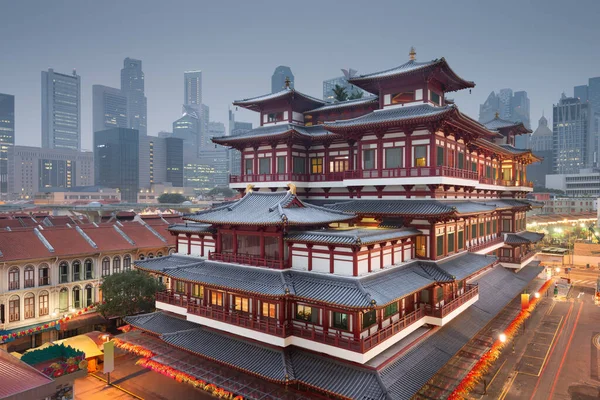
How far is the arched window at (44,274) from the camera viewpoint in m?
40.6

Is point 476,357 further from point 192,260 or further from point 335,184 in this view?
point 192,260

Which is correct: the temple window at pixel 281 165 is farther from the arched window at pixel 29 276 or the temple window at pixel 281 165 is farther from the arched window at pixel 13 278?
the arched window at pixel 13 278

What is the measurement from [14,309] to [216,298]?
75.8ft

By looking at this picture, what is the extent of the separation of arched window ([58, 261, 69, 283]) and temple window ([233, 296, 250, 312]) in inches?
976

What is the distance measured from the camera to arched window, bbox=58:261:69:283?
138ft

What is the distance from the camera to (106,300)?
129ft

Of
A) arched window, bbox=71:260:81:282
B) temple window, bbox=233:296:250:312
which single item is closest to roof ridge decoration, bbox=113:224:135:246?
arched window, bbox=71:260:81:282

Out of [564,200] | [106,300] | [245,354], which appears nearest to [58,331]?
[106,300]

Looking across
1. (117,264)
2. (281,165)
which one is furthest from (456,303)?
(117,264)

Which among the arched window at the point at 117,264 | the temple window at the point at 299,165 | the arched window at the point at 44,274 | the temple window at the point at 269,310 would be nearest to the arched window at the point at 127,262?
the arched window at the point at 117,264

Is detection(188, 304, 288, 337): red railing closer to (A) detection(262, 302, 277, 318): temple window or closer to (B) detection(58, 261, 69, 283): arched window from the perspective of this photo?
(A) detection(262, 302, 277, 318): temple window

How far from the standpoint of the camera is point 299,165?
38.6 meters

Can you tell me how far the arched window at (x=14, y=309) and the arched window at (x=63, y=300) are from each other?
3731 millimetres

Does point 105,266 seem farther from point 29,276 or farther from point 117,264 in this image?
point 29,276
